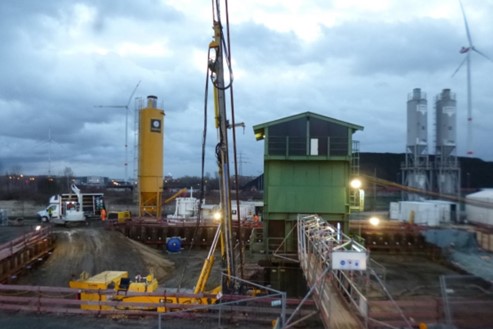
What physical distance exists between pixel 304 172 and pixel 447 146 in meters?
32.9

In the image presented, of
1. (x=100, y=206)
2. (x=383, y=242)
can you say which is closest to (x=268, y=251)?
(x=383, y=242)

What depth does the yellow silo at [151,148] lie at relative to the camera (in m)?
41.2

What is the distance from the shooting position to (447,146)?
48.5m

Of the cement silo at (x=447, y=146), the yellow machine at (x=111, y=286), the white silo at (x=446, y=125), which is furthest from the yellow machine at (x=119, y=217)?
the white silo at (x=446, y=125)

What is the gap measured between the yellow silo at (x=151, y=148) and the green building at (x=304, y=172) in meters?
21.3

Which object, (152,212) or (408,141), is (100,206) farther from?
(408,141)

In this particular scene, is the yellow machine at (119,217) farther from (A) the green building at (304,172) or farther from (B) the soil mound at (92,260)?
(A) the green building at (304,172)

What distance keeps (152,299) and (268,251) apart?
9113 millimetres

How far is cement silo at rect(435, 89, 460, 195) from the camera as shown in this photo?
48250 millimetres

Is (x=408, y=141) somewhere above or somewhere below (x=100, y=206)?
above

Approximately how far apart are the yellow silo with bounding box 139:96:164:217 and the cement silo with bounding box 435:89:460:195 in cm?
3165

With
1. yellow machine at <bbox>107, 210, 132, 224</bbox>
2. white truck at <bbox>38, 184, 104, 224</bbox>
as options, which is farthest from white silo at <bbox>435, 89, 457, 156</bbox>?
white truck at <bbox>38, 184, 104, 224</bbox>

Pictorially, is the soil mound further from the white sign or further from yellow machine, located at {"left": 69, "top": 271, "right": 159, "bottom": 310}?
the white sign

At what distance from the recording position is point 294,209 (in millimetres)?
22484
